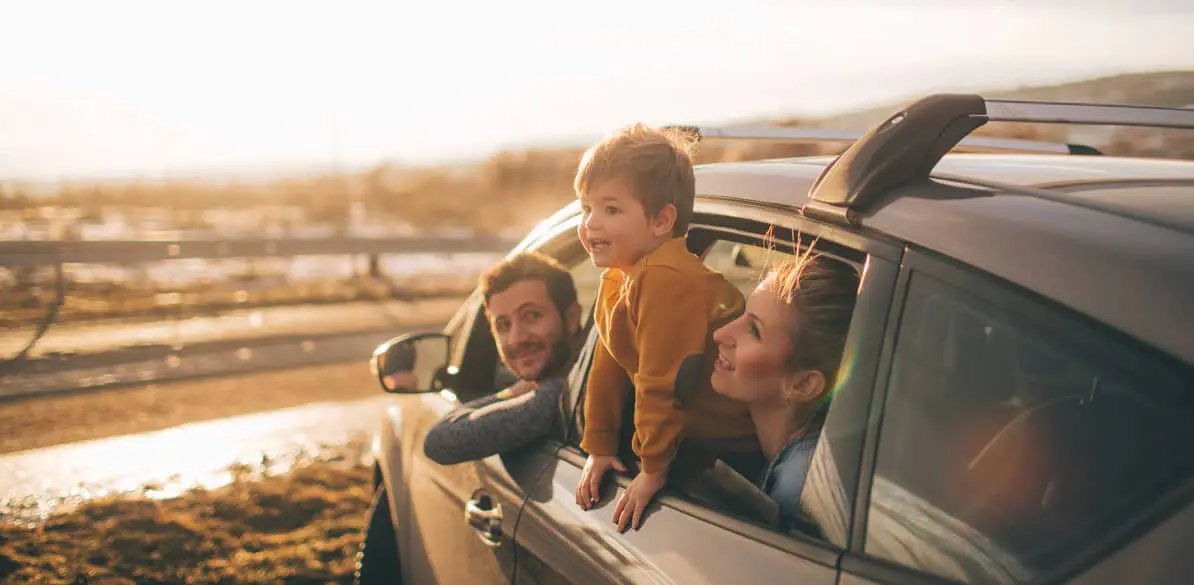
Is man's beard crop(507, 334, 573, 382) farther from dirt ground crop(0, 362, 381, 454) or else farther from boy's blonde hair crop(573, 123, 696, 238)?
dirt ground crop(0, 362, 381, 454)

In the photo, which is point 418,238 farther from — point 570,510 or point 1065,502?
point 1065,502

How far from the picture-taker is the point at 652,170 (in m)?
2.53

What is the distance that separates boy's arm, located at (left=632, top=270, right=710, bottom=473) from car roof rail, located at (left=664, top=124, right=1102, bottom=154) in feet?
1.79

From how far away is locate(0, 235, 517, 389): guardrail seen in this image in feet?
35.3

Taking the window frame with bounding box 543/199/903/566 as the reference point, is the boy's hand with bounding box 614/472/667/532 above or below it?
below

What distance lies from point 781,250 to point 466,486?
1.20 m

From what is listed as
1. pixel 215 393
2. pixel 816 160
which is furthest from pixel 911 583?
pixel 215 393

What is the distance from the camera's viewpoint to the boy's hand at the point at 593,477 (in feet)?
7.80

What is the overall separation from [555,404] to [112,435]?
5893mm

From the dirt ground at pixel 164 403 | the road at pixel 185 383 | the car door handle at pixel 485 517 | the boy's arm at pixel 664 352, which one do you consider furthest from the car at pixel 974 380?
the dirt ground at pixel 164 403

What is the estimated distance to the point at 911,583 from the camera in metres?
1.50

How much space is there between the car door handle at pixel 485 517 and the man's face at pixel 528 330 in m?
0.41

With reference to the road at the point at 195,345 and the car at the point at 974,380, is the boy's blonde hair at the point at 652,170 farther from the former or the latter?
the road at the point at 195,345

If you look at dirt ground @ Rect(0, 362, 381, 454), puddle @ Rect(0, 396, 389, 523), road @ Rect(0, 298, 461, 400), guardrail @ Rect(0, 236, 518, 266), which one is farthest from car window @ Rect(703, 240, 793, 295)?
guardrail @ Rect(0, 236, 518, 266)
